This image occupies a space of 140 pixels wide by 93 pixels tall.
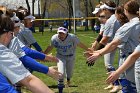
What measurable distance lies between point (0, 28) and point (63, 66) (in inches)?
258

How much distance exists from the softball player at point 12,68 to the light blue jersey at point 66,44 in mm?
6590

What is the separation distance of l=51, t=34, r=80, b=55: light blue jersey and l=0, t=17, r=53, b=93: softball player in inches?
259

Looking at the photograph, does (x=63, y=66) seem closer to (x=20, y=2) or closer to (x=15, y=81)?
(x=15, y=81)

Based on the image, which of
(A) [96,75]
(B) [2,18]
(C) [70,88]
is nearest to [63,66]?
(C) [70,88]

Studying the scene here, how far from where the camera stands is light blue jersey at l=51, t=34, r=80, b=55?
952 cm

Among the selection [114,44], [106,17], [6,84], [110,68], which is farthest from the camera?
[110,68]

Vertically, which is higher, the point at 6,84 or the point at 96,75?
the point at 6,84

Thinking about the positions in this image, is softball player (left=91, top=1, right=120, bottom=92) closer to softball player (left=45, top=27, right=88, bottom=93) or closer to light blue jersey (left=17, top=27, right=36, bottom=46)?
softball player (left=45, top=27, right=88, bottom=93)

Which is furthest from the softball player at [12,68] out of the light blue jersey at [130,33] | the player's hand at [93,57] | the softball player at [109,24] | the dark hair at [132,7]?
the softball player at [109,24]

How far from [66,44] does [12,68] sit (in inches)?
266

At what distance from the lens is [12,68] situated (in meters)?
2.79

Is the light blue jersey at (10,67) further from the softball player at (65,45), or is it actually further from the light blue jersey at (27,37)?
the softball player at (65,45)

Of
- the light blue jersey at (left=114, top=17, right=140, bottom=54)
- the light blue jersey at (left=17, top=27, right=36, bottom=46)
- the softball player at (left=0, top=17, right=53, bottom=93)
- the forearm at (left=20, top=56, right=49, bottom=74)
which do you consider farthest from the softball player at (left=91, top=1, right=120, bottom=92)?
the softball player at (left=0, top=17, right=53, bottom=93)

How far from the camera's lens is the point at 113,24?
8062mm
